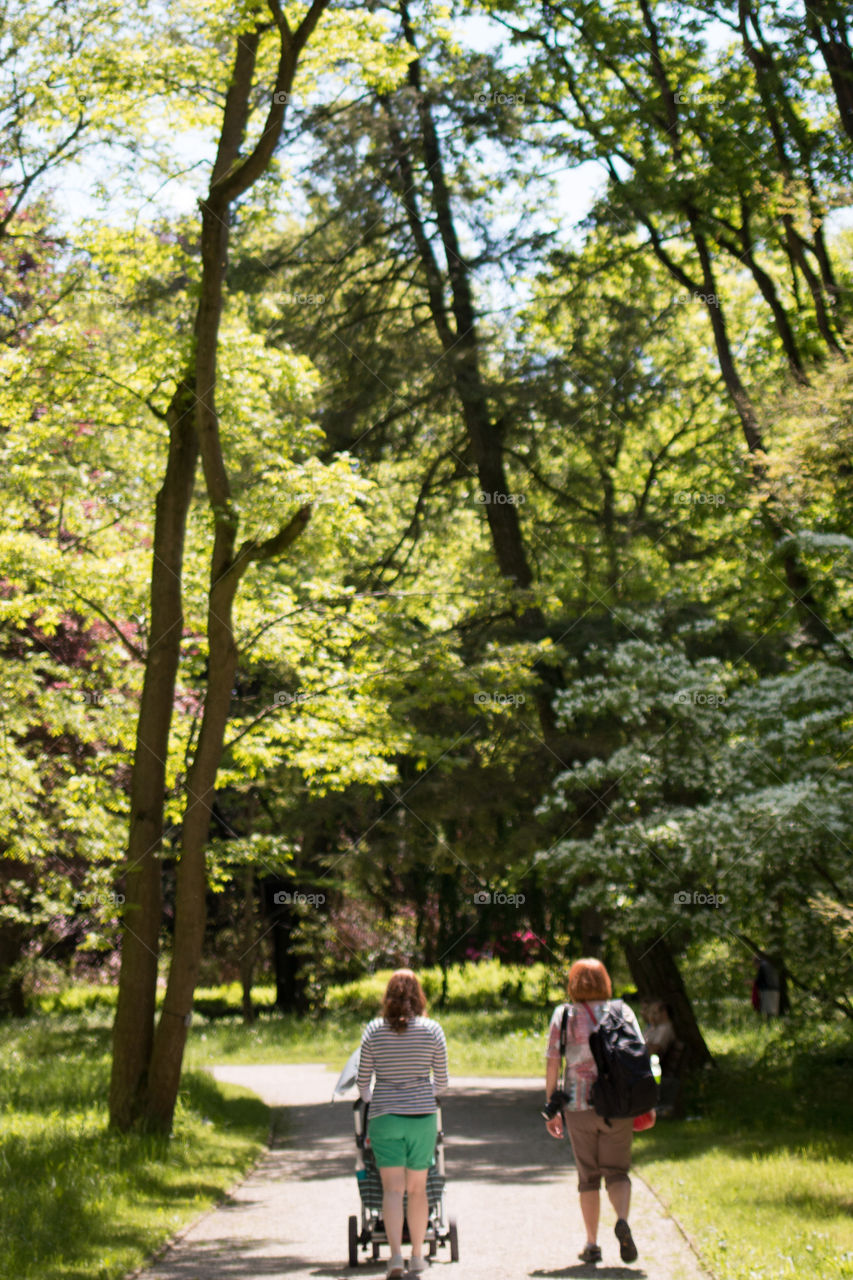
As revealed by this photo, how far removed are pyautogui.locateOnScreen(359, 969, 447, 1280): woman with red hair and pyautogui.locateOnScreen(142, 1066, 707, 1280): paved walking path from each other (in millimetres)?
388

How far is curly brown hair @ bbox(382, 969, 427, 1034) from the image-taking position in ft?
25.1

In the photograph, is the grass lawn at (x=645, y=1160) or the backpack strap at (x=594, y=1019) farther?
the backpack strap at (x=594, y=1019)

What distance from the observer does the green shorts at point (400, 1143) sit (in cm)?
750

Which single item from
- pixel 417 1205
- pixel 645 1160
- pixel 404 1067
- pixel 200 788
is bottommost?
pixel 645 1160

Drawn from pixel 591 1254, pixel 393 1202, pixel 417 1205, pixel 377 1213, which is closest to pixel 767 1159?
pixel 591 1254

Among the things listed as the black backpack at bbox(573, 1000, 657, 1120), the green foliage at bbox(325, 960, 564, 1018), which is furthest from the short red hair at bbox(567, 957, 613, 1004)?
the green foliage at bbox(325, 960, 564, 1018)

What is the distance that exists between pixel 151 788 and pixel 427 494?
7.94 meters

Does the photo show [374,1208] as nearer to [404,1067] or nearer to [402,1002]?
[404,1067]

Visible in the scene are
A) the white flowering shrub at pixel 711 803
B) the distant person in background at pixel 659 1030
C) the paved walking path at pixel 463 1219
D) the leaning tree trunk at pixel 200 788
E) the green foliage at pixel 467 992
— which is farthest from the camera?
the green foliage at pixel 467 992

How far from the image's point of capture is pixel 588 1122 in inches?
309

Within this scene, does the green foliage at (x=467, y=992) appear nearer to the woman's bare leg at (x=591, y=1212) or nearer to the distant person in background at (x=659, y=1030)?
the distant person in background at (x=659, y=1030)

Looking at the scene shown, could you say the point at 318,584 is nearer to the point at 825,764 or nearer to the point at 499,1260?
the point at 825,764

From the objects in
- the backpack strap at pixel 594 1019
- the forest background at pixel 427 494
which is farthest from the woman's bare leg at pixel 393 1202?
the forest background at pixel 427 494

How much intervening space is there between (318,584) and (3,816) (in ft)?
13.8
